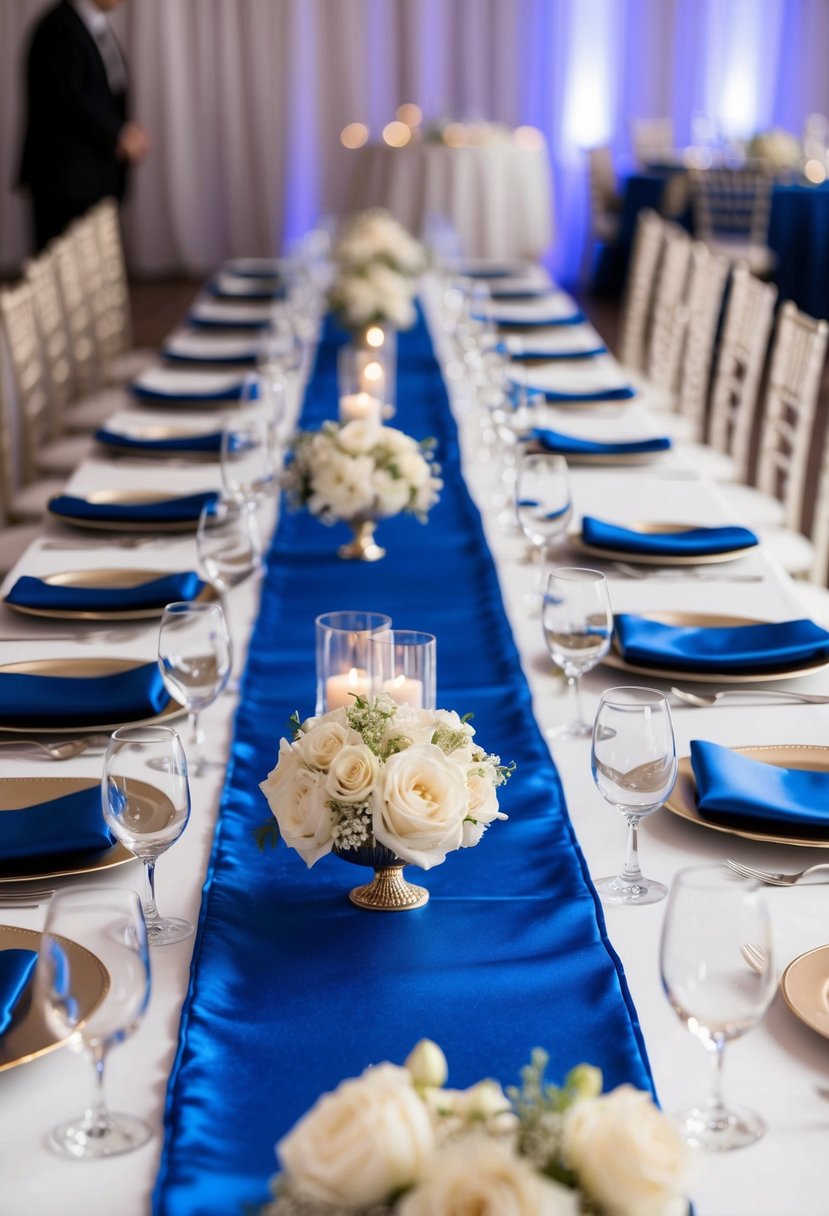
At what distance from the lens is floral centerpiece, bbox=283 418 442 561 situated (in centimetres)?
266

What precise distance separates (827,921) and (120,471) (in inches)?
89.8

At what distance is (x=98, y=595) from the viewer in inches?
95.0

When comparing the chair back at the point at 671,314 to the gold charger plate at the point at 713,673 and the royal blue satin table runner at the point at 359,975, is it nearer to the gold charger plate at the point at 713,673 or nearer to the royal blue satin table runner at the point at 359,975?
the gold charger plate at the point at 713,673

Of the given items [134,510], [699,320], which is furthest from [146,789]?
[699,320]

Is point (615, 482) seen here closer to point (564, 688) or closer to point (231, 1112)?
point (564, 688)

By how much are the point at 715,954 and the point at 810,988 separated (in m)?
0.33

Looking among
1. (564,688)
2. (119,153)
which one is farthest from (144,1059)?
(119,153)

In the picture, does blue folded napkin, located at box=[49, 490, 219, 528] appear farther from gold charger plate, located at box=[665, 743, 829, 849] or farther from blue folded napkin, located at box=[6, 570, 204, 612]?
gold charger plate, located at box=[665, 743, 829, 849]

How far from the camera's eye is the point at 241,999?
4.54 ft

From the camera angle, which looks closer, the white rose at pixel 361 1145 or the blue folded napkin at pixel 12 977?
the white rose at pixel 361 1145

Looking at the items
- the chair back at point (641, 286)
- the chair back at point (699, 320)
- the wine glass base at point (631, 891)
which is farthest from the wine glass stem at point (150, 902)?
the chair back at point (641, 286)

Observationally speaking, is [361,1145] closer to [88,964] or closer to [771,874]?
[88,964]

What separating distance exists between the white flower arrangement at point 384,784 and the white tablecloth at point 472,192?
Result: 933 cm

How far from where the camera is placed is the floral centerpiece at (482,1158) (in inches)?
31.5
